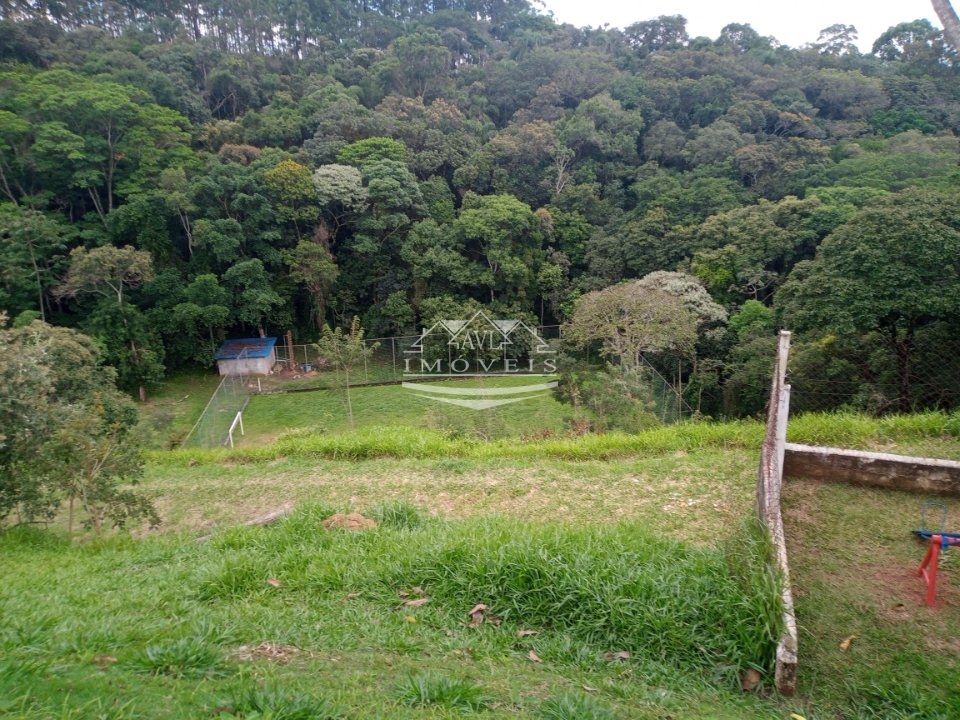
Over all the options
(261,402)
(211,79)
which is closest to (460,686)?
(261,402)

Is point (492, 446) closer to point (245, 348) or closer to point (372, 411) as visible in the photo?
point (372, 411)

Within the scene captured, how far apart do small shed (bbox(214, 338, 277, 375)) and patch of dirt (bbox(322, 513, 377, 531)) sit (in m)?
15.2

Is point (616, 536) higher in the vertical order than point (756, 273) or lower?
lower

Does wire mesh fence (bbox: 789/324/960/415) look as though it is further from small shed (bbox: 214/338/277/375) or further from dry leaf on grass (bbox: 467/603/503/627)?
small shed (bbox: 214/338/277/375)

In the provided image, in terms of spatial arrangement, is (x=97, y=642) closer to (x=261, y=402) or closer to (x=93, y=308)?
(x=261, y=402)

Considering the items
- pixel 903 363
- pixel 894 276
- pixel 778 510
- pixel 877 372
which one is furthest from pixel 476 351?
pixel 778 510

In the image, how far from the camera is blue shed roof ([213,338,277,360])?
59.5 feet

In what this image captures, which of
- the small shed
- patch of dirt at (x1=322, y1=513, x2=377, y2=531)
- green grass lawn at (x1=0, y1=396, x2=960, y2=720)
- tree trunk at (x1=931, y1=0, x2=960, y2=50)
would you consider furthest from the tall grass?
the small shed

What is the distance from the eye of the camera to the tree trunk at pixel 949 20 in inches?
118

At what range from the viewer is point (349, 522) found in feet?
12.9

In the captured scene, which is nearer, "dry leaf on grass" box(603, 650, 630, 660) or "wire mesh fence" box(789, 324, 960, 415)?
"dry leaf on grass" box(603, 650, 630, 660)

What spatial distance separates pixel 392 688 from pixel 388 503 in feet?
7.46

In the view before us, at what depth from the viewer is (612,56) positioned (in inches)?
1407

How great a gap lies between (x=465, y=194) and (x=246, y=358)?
1038 centimetres
